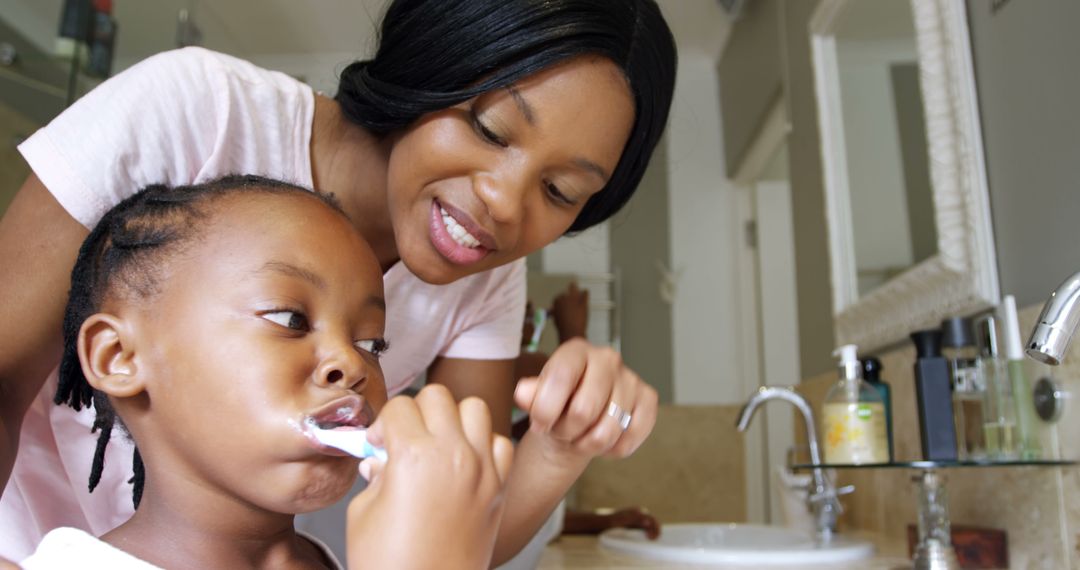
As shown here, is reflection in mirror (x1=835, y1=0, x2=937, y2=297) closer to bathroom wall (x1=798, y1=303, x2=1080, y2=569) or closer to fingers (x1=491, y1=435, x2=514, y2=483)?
bathroom wall (x1=798, y1=303, x2=1080, y2=569)

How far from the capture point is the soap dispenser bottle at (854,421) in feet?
3.99

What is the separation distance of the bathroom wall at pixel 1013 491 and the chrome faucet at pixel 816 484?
0.10m

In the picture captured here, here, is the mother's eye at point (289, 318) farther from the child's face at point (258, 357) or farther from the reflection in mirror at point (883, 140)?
the reflection in mirror at point (883, 140)

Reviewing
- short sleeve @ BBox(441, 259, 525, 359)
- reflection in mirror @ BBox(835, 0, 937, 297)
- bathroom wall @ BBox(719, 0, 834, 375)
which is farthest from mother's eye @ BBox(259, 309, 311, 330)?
bathroom wall @ BBox(719, 0, 834, 375)

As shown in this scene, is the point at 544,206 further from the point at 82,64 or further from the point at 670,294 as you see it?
the point at 670,294

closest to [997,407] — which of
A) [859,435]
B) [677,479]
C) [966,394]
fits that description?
[966,394]

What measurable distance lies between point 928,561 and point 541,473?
0.61 m

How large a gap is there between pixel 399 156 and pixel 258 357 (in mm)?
312

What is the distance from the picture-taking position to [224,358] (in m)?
0.56

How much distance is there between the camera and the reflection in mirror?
1.39m

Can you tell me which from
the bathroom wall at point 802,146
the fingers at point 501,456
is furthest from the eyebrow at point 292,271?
the bathroom wall at point 802,146

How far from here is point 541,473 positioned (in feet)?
2.32

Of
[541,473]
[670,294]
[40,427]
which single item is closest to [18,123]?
[40,427]

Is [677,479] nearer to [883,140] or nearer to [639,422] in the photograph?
[883,140]
